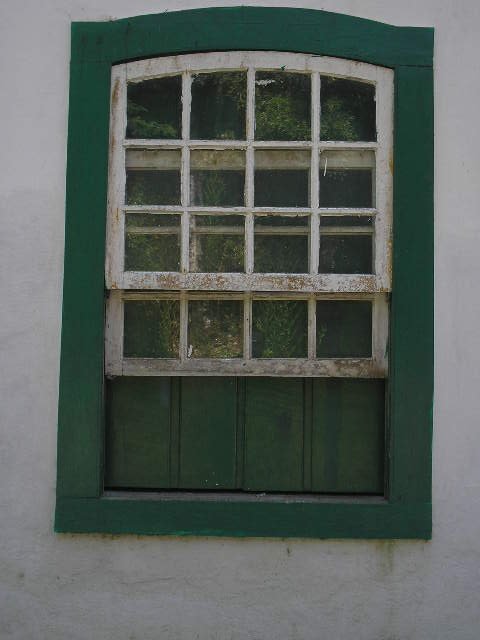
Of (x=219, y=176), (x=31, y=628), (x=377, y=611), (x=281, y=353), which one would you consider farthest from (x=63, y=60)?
(x=377, y=611)

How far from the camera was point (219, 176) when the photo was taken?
298cm

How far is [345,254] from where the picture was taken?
2977mm

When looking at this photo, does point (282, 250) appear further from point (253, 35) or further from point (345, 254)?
point (253, 35)

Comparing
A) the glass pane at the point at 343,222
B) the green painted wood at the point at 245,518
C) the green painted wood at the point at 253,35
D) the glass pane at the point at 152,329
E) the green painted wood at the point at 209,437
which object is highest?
the green painted wood at the point at 253,35

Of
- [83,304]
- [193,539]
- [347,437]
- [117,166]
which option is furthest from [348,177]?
[193,539]

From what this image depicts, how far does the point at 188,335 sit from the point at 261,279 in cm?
39

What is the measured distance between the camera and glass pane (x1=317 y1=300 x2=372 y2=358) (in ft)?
9.78

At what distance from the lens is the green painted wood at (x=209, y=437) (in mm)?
2979

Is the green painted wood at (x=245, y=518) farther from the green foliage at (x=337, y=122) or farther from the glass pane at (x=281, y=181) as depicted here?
the green foliage at (x=337, y=122)

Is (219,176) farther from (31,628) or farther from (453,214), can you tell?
(31,628)

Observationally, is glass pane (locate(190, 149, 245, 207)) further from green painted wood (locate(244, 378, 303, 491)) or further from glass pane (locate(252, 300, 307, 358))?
green painted wood (locate(244, 378, 303, 491))

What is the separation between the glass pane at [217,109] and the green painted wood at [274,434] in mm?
1052

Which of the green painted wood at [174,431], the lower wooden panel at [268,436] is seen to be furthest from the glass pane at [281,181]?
the green painted wood at [174,431]

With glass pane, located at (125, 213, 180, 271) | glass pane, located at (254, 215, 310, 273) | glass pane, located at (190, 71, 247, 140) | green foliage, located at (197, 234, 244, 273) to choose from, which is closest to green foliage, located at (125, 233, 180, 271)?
glass pane, located at (125, 213, 180, 271)
